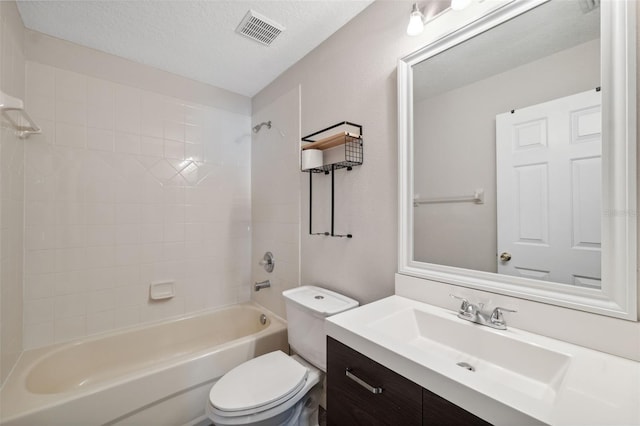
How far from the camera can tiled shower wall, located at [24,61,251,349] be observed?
1.66 meters

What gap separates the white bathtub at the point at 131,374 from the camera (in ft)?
3.94

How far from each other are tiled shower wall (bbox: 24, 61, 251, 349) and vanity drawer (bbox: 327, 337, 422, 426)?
1660mm

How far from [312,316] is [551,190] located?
1155mm

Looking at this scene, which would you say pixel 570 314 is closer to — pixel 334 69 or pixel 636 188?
pixel 636 188

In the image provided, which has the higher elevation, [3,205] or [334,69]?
[334,69]

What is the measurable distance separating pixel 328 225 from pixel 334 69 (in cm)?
97

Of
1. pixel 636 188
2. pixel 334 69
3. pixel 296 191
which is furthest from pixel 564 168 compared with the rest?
pixel 296 191

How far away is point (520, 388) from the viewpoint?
0.76 m

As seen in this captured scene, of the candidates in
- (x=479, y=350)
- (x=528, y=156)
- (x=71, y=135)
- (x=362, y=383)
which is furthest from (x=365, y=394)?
(x=71, y=135)

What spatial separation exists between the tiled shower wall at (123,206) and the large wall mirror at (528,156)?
5.63ft

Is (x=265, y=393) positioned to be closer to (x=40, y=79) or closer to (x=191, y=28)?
(x=191, y=28)

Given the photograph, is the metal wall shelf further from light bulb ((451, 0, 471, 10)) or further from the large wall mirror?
light bulb ((451, 0, 471, 10))

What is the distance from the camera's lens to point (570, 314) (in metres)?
0.79

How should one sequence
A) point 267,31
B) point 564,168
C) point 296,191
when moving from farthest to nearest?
point 296,191 < point 267,31 < point 564,168
